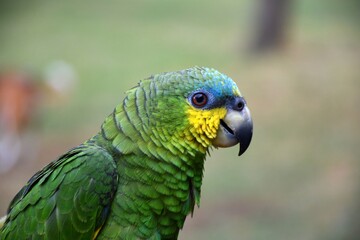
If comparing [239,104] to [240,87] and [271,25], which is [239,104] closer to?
[240,87]

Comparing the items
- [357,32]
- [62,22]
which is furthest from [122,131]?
[62,22]

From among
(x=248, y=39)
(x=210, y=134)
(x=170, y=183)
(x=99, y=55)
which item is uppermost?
(x=248, y=39)

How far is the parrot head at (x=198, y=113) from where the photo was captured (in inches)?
80.7

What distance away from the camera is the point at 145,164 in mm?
2074

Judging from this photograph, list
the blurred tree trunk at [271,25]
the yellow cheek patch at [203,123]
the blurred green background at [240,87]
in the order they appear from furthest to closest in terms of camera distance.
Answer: the blurred tree trunk at [271,25] < the blurred green background at [240,87] < the yellow cheek patch at [203,123]

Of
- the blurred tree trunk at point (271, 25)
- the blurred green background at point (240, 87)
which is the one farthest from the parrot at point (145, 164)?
the blurred tree trunk at point (271, 25)

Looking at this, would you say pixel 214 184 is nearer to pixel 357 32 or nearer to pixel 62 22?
pixel 357 32

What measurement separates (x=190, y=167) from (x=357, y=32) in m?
7.17

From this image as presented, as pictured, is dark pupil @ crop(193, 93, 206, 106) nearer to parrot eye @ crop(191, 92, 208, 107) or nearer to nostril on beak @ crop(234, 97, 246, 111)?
parrot eye @ crop(191, 92, 208, 107)

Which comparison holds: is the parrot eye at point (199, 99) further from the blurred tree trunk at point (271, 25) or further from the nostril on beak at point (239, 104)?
the blurred tree trunk at point (271, 25)

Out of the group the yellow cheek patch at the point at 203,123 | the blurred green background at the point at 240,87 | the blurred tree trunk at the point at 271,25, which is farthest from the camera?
the blurred tree trunk at the point at 271,25

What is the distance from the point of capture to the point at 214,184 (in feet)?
19.4

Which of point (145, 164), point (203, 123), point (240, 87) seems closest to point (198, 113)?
point (203, 123)

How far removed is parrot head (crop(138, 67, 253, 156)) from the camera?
2051 millimetres
